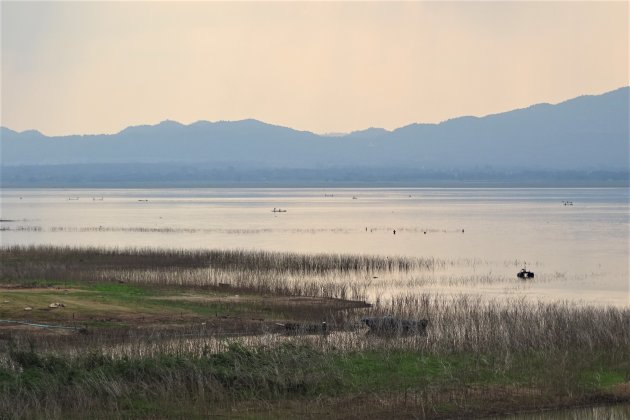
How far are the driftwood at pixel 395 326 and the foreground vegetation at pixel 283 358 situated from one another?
77cm

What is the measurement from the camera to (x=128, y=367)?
80.5 ft

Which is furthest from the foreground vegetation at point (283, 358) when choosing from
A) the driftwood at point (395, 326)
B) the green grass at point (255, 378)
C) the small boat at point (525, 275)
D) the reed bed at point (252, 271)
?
the small boat at point (525, 275)

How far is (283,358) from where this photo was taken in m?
26.5

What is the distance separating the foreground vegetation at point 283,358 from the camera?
23.7m

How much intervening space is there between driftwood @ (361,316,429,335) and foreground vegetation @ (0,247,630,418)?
0.77 m

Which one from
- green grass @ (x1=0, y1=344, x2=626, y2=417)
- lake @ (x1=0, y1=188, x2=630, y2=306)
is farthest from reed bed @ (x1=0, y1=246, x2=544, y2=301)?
green grass @ (x1=0, y1=344, x2=626, y2=417)

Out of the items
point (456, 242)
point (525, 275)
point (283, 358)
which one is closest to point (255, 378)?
point (283, 358)

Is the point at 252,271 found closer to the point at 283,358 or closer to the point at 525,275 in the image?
the point at 525,275

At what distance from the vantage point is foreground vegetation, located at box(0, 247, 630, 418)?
23688mm

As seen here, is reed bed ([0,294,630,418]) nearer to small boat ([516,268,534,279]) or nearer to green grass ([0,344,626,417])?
green grass ([0,344,626,417])

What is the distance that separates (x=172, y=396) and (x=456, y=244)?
75075 mm

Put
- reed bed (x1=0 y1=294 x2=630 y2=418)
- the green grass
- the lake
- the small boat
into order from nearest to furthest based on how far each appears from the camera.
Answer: the green grass, reed bed (x1=0 y1=294 x2=630 y2=418), the lake, the small boat

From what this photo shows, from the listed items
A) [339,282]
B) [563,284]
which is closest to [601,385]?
[339,282]

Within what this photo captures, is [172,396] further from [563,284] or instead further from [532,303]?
[563,284]
